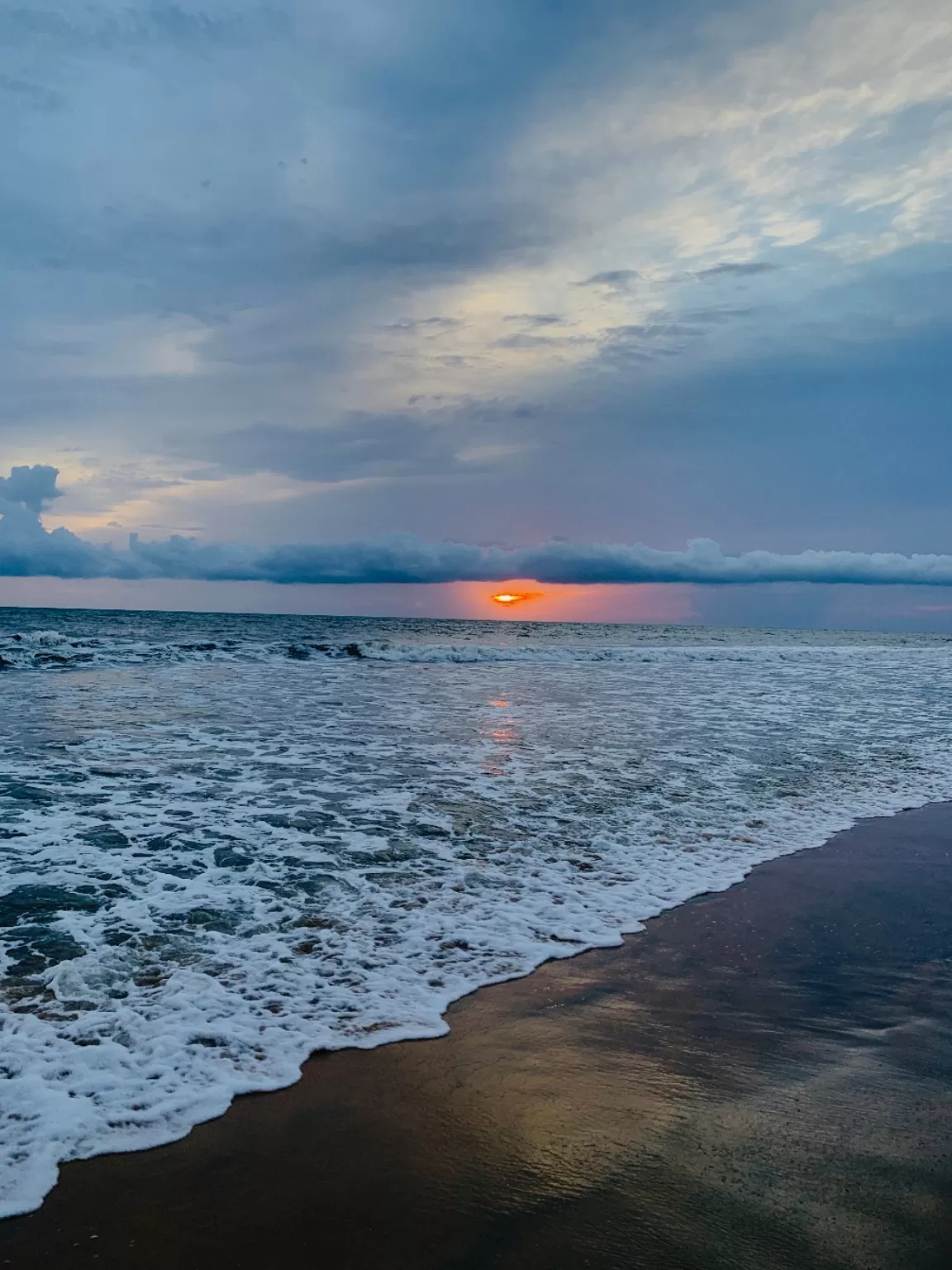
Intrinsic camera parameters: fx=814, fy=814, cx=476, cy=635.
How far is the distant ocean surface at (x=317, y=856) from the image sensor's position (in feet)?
13.2

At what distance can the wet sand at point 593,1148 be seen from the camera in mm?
2682

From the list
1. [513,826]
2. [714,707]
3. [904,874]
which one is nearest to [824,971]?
[904,874]

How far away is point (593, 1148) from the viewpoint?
317 centimetres

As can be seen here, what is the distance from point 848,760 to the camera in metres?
12.3

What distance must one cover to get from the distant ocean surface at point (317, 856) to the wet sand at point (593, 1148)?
1.16 feet

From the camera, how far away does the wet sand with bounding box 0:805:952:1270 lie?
8.80 ft

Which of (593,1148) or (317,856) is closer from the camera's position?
(593,1148)

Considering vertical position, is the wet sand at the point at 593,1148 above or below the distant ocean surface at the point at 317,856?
above

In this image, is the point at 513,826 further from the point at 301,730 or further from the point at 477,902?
the point at 301,730

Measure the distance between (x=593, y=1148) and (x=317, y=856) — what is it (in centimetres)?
455

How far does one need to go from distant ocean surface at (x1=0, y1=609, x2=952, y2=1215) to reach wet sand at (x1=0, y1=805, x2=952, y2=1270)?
1.16 ft

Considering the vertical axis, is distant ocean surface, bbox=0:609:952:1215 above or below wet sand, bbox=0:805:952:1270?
below

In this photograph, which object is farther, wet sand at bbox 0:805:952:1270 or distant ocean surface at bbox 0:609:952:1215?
distant ocean surface at bbox 0:609:952:1215

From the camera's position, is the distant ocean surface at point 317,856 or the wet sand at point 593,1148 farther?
the distant ocean surface at point 317,856
